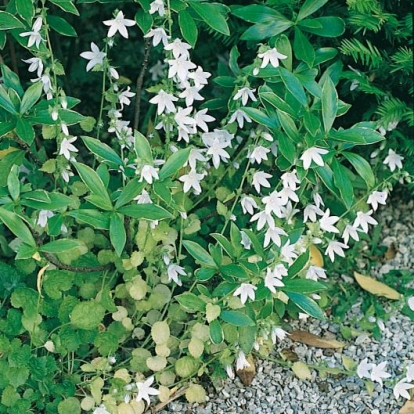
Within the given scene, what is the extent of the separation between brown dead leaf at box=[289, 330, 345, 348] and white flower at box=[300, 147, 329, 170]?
0.82m

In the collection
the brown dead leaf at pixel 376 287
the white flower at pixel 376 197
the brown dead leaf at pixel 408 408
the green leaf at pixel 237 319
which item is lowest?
the brown dead leaf at pixel 408 408

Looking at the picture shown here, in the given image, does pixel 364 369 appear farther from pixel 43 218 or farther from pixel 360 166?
pixel 43 218

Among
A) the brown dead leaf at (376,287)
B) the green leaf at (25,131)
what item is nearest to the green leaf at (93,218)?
the green leaf at (25,131)

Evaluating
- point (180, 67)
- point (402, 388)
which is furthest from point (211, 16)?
point (402, 388)

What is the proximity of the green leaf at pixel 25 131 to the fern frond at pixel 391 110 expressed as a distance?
1233mm

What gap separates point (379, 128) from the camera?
119 inches

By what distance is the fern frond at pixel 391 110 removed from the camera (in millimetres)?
2992

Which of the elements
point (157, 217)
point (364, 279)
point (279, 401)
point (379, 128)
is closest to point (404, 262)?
point (364, 279)

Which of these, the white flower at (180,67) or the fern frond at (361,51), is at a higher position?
→ the white flower at (180,67)

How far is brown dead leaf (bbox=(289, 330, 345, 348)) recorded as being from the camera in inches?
120

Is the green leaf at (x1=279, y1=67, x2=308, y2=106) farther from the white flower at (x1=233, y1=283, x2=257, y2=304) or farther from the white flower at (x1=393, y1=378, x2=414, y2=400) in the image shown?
the white flower at (x1=393, y1=378, x2=414, y2=400)

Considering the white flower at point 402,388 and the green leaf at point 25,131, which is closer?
the green leaf at point 25,131

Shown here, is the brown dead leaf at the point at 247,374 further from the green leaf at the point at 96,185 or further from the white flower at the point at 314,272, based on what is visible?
the green leaf at the point at 96,185

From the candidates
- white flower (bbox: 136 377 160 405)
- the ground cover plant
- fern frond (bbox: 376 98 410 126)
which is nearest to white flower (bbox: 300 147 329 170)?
the ground cover plant
